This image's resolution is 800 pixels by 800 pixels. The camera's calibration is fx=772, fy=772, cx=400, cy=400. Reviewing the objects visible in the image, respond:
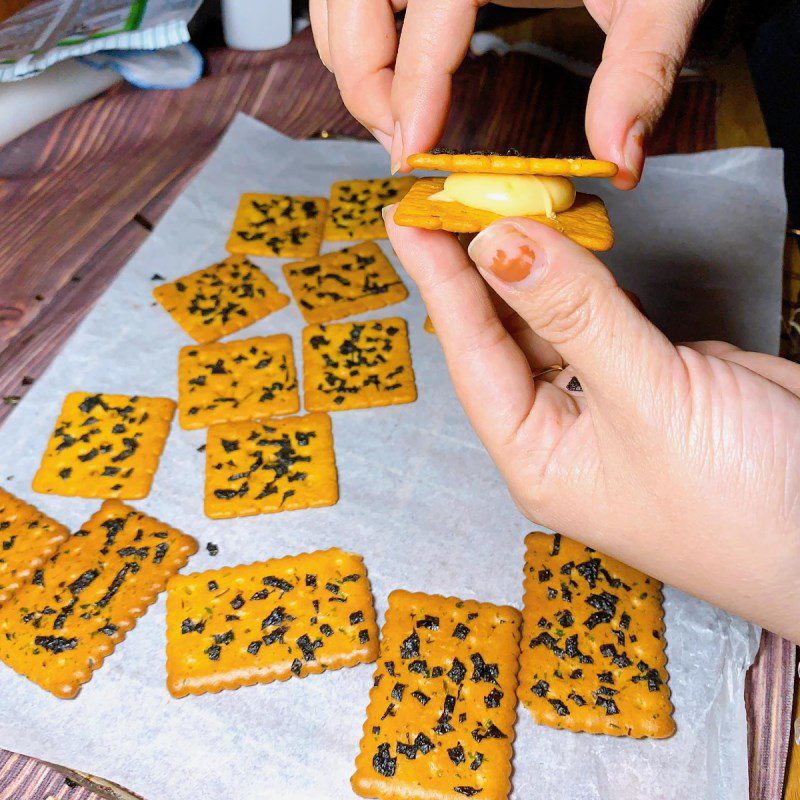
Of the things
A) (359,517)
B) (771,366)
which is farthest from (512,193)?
(359,517)

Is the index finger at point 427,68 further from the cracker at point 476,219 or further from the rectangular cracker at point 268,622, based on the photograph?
the rectangular cracker at point 268,622

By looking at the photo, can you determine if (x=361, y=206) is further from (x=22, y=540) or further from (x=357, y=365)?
(x=22, y=540)

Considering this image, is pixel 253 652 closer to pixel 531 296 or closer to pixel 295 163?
pixel 531 296

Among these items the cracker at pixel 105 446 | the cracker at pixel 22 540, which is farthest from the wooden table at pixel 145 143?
the cracker at pixel 22 540

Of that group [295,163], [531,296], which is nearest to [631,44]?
[531,296]

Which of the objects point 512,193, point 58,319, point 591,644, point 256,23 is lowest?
point 591,644

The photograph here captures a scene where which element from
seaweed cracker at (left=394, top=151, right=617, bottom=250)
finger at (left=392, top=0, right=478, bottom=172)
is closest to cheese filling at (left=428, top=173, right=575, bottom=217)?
seaweed cracker at (left=394, top=151, right=617, bottom=250)
